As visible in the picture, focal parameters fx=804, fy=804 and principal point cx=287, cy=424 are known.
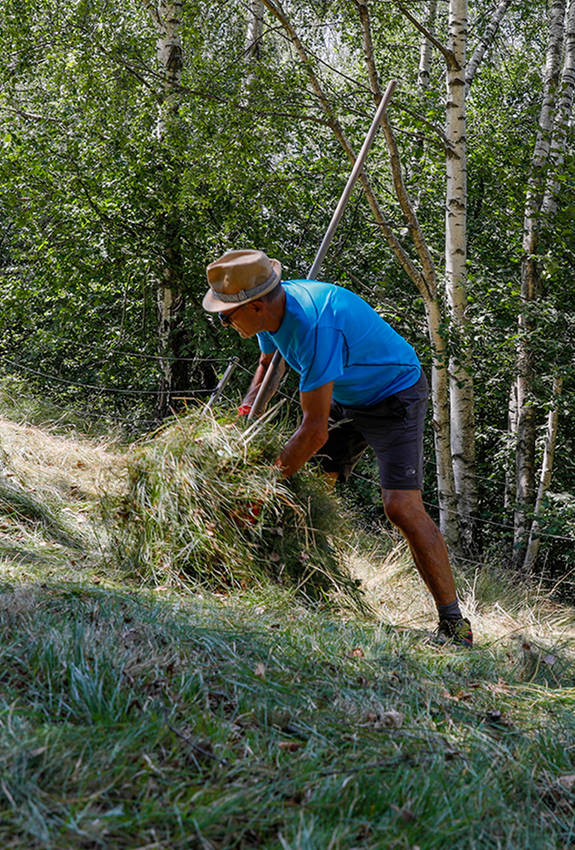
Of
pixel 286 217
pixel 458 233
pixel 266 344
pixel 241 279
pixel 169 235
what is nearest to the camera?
pixel 241 279

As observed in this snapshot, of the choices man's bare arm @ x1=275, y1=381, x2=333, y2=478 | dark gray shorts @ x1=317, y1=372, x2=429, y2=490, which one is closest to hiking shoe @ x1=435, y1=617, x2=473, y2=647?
dark gray shorts @ x1=317, y1=372, x2=429, y2=490

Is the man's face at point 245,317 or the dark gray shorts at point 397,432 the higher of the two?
the man's face at point 245,317

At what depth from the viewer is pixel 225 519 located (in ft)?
12.5

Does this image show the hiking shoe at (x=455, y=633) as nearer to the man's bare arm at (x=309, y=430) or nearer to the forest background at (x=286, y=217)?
the man's bare arm at (x=309, y=430)

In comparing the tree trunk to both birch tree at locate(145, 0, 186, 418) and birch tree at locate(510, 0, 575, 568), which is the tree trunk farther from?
birch tree at locate(510, 0, 575, 568)

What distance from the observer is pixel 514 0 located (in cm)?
1376

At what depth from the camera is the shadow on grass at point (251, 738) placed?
156 centimetres

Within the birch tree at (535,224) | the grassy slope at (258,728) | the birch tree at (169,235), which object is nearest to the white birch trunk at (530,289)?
the birch tree at (535,224)

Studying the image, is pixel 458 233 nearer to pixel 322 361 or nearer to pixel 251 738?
pixel 322 361

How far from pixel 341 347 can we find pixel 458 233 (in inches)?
164

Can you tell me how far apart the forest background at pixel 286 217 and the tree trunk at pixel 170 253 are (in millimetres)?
27

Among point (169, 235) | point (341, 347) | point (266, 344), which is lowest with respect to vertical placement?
point (169, 235)

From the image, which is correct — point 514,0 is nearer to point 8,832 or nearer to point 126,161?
point 126,161

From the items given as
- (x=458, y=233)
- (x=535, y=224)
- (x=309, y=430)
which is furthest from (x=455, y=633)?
(x=535, y=224)
